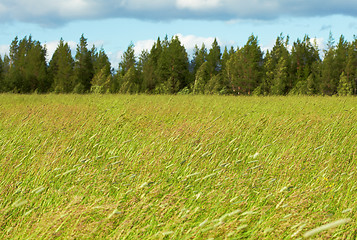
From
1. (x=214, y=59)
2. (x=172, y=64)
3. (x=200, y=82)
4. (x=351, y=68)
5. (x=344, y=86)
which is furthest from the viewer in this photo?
(x=214, y=59)

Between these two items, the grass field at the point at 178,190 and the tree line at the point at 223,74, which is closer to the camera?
the grass field at the point at 178,190

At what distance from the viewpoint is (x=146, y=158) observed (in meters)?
3.39

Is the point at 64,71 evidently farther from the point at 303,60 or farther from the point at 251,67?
the point at 303,60

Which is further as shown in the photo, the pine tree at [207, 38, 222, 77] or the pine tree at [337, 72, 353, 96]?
the pine tree at [207, 38, 222, 77]

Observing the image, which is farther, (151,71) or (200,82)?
(151,71)

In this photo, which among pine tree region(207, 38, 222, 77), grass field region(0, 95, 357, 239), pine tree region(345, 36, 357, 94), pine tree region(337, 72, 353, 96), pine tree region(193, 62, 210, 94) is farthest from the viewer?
pine tree region(207, 38, 222, 77)

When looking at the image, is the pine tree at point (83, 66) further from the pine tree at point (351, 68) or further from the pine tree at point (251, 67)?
the pine tree at point (351, 68)

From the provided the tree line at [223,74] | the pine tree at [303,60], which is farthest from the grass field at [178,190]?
the pine tree at [303,60]

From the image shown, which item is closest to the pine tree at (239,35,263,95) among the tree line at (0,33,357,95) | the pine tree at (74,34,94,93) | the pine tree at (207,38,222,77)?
the tree line at (0,33,357,95)

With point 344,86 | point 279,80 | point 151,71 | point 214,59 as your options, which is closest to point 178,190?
point 279,80

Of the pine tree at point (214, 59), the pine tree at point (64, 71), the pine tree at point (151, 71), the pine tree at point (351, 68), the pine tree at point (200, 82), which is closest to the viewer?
the pine tree at point (200, 82)

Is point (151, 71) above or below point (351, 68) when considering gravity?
below

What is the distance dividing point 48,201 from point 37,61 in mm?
36369

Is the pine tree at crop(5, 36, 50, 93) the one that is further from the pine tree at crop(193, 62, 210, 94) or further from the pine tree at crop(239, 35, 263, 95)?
the pine tree at crop(239, 35, 263, 95)
